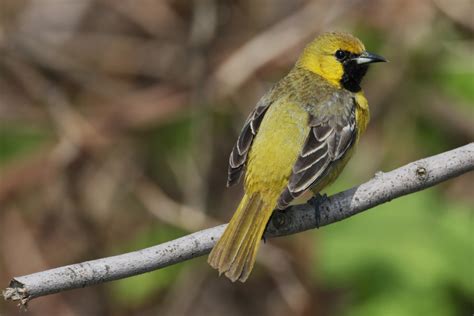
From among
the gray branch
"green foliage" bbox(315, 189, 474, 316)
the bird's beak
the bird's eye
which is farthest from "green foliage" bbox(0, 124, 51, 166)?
the gray branch

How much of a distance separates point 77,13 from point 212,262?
4559mm

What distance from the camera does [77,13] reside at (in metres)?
7.75

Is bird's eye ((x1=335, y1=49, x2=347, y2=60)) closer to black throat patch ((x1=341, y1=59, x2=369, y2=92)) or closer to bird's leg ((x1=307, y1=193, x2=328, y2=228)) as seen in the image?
black throat patch ((x1=341, y1=59, x2=369, y2=92))

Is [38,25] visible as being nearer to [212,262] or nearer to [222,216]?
[222,216]

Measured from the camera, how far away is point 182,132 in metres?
6.88

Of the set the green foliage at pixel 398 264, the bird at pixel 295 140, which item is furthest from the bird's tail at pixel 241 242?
the green foliage at pixel 398 264

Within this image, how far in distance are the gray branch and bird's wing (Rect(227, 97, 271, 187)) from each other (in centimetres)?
38

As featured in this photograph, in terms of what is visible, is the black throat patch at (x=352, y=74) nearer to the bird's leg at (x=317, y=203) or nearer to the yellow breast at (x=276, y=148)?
the yellow breast at (x=276, y=148)

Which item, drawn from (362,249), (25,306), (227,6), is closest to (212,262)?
(25,306)

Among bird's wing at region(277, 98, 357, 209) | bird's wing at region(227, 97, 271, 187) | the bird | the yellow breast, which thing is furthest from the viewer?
bird's wing at region(227, 97, 271, 187)

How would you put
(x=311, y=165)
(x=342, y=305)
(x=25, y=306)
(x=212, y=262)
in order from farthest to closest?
(x=342, y=305) < (x=311, y=165) < (x=212, y=262) < (x=25, y=306)

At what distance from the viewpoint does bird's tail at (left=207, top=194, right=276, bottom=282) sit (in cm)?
376

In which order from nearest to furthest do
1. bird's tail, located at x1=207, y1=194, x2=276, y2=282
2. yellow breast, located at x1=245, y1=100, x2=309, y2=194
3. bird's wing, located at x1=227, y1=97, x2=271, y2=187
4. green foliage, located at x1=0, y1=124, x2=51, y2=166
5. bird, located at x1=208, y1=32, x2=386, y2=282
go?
bird's tail, located at x1=207, y1=194, x2=276, y2=282 < bird, located at x1=208, y1=32, x2=386, y2=282 < yellow breast, located at x1=245, y1=100, x2=309, y2=194 < bird's wing, located at x1=227, y1=97, x2=271, y2=187 < green foliage, located at x1=0, y1=124, x2=51, y2=166

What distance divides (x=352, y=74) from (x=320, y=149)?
832mm
